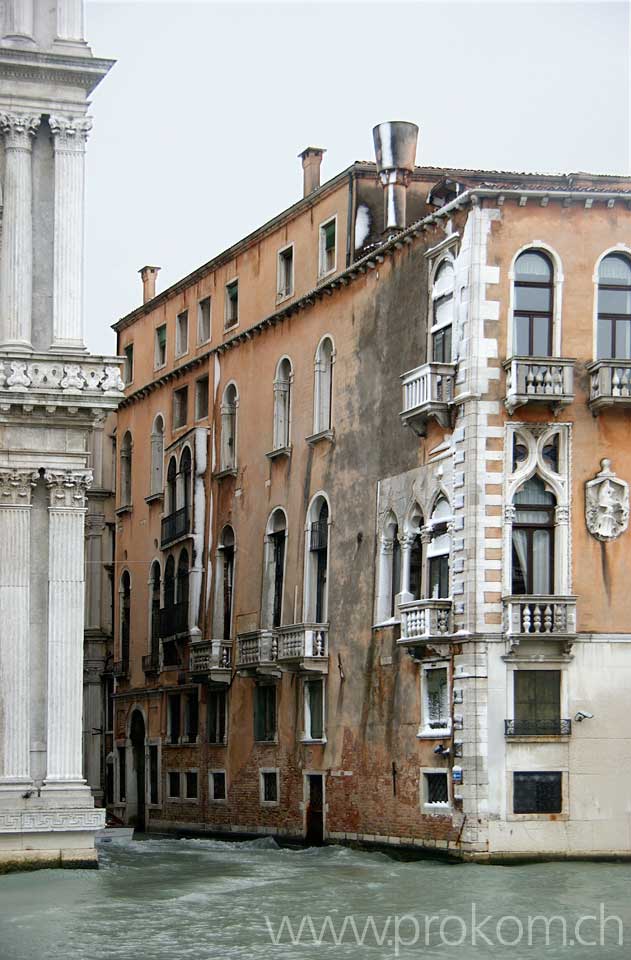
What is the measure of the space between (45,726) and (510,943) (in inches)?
364

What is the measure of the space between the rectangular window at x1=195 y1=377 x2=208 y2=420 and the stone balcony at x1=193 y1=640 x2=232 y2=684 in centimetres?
574

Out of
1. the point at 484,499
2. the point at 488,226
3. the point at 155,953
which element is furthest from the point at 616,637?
the point at 155,953

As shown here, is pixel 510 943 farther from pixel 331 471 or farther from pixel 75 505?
pixel 331 471

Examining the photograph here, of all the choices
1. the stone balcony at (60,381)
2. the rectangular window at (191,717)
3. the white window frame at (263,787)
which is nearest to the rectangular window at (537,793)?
the stone balcony at (60,381)

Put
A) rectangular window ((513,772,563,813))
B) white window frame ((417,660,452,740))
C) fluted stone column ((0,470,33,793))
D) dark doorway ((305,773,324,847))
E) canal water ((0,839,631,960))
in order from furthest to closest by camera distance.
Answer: dark doorway ((305,773,324,847))
white window frame ((417,660,452,740))
rectangular window ((513,772,563,813))
fluted stone column ((0,470,33,793))
canal water ((0,839,631,960))

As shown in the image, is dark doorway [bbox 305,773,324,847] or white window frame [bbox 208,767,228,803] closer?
dark doorway [bbox 305,773,324,847]

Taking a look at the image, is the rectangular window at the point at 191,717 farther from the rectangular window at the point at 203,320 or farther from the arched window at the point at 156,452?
the rectangular window at the point at 203,320

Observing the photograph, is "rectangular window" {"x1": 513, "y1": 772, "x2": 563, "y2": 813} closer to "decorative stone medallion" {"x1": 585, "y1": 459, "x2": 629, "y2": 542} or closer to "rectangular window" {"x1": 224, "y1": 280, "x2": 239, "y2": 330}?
"decorative stone medallion" {"x1": 585, "y1": 459, "x2": 629, "y2": 542}

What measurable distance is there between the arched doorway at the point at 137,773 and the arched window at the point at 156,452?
5564mm

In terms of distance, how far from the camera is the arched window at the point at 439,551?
32.1 m

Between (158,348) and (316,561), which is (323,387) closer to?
(316,561)

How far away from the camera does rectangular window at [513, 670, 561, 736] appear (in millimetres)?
30500

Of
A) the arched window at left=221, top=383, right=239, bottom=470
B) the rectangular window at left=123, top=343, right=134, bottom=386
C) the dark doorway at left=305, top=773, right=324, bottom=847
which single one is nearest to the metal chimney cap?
the arched window at left=221, top=383, right=239, bottom=470

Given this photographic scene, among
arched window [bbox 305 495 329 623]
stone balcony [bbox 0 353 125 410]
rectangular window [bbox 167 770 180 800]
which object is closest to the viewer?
stone balcony [bbox 0 353 125 410]
